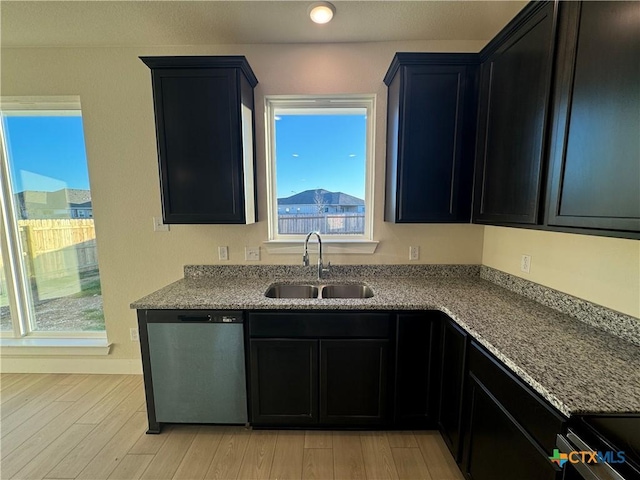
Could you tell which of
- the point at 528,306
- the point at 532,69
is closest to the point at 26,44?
the point at 532,69

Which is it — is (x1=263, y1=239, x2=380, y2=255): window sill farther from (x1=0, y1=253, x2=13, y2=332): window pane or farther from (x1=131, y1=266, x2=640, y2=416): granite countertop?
(x1=0, y1=253, x2=13, y2=332): window pane

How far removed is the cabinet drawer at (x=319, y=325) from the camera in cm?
165

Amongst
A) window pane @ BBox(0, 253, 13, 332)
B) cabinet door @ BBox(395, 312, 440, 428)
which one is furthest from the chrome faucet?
window pane @ BBox(0, 253, 13, 332)

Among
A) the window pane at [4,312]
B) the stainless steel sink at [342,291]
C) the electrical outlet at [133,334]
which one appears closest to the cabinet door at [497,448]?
the stainless steel sink at [342,291]

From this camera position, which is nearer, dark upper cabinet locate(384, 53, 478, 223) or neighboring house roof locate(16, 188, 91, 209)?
dark upper cabinet locate(384, 53, 478, 223)

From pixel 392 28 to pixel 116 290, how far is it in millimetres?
3103

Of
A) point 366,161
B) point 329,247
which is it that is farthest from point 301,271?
point 366,161

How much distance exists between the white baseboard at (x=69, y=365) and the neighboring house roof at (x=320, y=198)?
2030 mm

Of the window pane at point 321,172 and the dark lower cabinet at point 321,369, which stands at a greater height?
the window pane at point 321,172

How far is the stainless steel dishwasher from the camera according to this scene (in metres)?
1.67

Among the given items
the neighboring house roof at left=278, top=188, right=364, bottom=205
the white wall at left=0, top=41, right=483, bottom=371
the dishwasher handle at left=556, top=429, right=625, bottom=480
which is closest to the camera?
the dishwasher handle at left=556, top=429, right=625, bottom=480

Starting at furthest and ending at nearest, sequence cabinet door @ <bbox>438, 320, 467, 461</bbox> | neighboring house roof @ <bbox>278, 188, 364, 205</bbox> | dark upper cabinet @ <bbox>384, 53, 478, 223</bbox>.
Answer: neighboring house roof @ <bbox>278, 188, 364, 205</bbox>
dark upper cabinet @ <bbox>384, 53, 478, 223</bbox>
cabinet door @ <bbox>438, 320, 467, 461</bbox>

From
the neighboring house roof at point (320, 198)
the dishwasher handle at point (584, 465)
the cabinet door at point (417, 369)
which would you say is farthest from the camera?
the neighboring house roof at point (320, 198)

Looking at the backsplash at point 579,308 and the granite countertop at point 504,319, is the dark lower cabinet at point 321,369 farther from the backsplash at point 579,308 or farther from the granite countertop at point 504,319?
the backsplash at point 579,308
